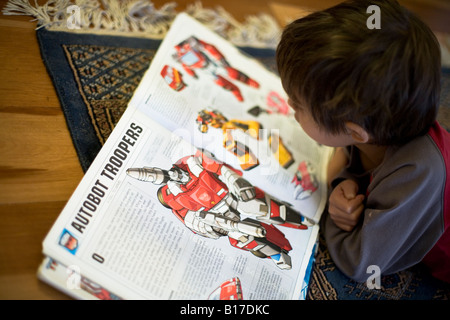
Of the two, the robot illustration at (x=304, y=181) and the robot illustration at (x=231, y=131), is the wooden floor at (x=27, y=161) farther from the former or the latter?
the robot illustration at (x=304, y=181)

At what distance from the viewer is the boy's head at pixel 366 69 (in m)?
0.56

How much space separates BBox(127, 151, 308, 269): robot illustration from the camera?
64 cm

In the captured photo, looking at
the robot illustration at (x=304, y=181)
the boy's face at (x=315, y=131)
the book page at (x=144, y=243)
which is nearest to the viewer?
the book page at (x=144, y=243)

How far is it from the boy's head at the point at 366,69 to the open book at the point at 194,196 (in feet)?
0.62

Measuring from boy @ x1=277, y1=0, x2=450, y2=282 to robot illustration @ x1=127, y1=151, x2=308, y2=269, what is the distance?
12 centimetres

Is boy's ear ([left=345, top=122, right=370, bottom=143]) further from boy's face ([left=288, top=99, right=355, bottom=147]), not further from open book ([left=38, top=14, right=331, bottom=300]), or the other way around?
open book ([left=38, top=14, right=331, bottom=300])

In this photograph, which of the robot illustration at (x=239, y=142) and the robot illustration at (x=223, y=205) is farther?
the robot illustration at (x=239, y=142)

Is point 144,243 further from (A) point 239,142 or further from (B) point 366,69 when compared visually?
(B) point 366,69

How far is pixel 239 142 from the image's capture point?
2.56 ft

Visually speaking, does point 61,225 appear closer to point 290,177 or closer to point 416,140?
point 290,177

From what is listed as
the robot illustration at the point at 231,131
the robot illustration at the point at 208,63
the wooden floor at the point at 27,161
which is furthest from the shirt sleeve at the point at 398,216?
the wooden floor at the point at 27,161

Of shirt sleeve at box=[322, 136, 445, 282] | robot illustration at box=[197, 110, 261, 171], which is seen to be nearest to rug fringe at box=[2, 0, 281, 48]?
robot illustration at box=[197, 110, 261, 171]

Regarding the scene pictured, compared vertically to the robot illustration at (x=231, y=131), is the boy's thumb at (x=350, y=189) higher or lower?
lower
